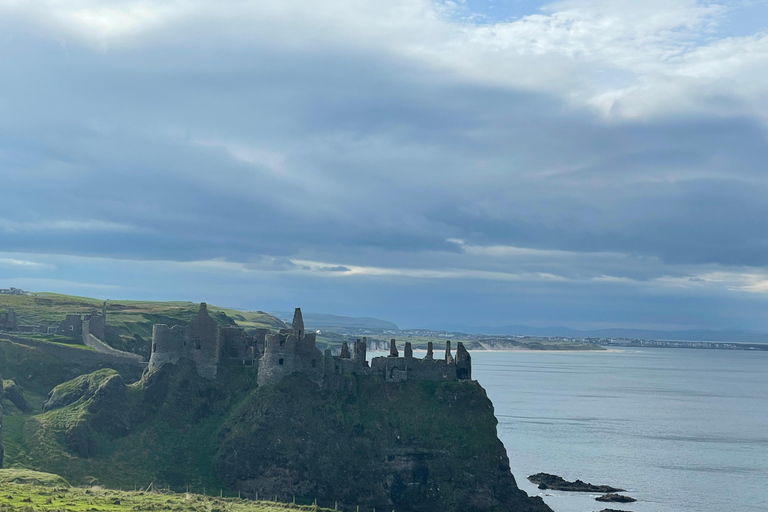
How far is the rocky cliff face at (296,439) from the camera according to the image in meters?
91.1

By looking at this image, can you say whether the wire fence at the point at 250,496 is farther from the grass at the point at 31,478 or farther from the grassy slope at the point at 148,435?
the grass at the point at 31,478

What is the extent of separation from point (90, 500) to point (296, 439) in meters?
28.1

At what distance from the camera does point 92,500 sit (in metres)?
70.0

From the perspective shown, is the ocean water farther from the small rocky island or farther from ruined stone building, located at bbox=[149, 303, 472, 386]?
ruined stone building, located at bbox=[149, 303, 472, 386]

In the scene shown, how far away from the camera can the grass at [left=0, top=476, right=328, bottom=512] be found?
209ft

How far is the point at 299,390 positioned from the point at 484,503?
25.2 m

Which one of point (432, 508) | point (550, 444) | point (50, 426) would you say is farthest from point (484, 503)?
point (550, 444)

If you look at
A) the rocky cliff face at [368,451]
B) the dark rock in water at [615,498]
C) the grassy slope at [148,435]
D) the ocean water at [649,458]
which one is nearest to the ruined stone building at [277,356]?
the rocky cliff face at [368,451]

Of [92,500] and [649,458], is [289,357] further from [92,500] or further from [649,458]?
[649,458]

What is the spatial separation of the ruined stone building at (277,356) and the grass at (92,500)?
19042mm

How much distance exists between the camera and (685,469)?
440ft

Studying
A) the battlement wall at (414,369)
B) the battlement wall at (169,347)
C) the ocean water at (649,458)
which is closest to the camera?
the battlement wall at (169,347)

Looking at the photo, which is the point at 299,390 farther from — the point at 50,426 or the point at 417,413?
the point at 50,426

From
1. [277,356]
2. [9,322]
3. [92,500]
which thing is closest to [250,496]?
[277,356]
